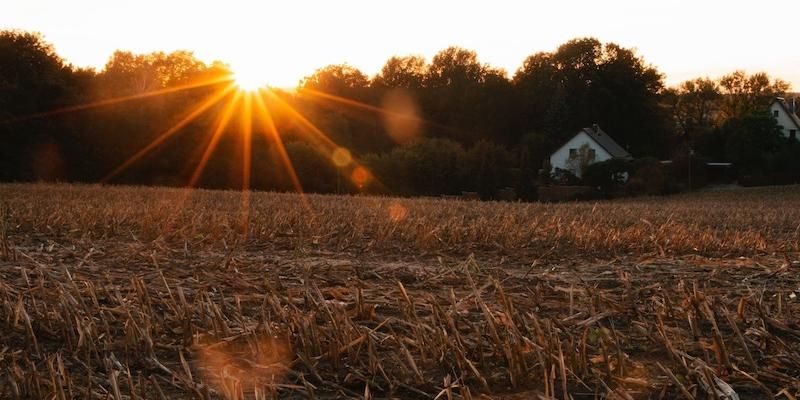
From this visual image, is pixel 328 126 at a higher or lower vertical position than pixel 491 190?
higher

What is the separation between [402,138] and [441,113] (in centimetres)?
941

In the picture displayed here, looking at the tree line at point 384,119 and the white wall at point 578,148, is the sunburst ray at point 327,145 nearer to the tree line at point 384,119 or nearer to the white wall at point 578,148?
the tree line at point 384,119

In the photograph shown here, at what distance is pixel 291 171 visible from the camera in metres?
42.1

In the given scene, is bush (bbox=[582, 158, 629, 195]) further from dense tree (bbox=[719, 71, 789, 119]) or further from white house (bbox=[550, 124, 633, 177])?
dense tree (bbox=[719, 71, 789, 119])

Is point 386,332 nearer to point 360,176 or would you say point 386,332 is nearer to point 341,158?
point 360,176

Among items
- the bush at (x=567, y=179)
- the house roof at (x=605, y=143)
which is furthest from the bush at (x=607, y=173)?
the house roof at (x=605, y=143)

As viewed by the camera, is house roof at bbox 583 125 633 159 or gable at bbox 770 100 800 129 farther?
gable at bbox 770 100 800 129

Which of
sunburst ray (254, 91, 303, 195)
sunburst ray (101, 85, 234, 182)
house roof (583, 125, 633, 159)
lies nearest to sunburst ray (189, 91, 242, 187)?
sunburst ray (101, 85, 234, 182)

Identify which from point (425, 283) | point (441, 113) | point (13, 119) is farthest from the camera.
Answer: point (441, 113)

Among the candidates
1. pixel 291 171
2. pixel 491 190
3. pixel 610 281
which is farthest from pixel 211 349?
pixel 491 190

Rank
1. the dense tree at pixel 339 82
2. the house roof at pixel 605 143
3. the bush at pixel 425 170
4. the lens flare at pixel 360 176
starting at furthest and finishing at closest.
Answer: the dense tree at pixel 339 82 < the house roof at pixel 605 143 < the bush at pixel 425 170 < the lens flare at pixel 360 176

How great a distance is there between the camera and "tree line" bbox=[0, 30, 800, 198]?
40.1 metres

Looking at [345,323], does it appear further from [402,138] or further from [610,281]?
[402,138]

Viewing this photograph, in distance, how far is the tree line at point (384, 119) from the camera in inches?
1580
